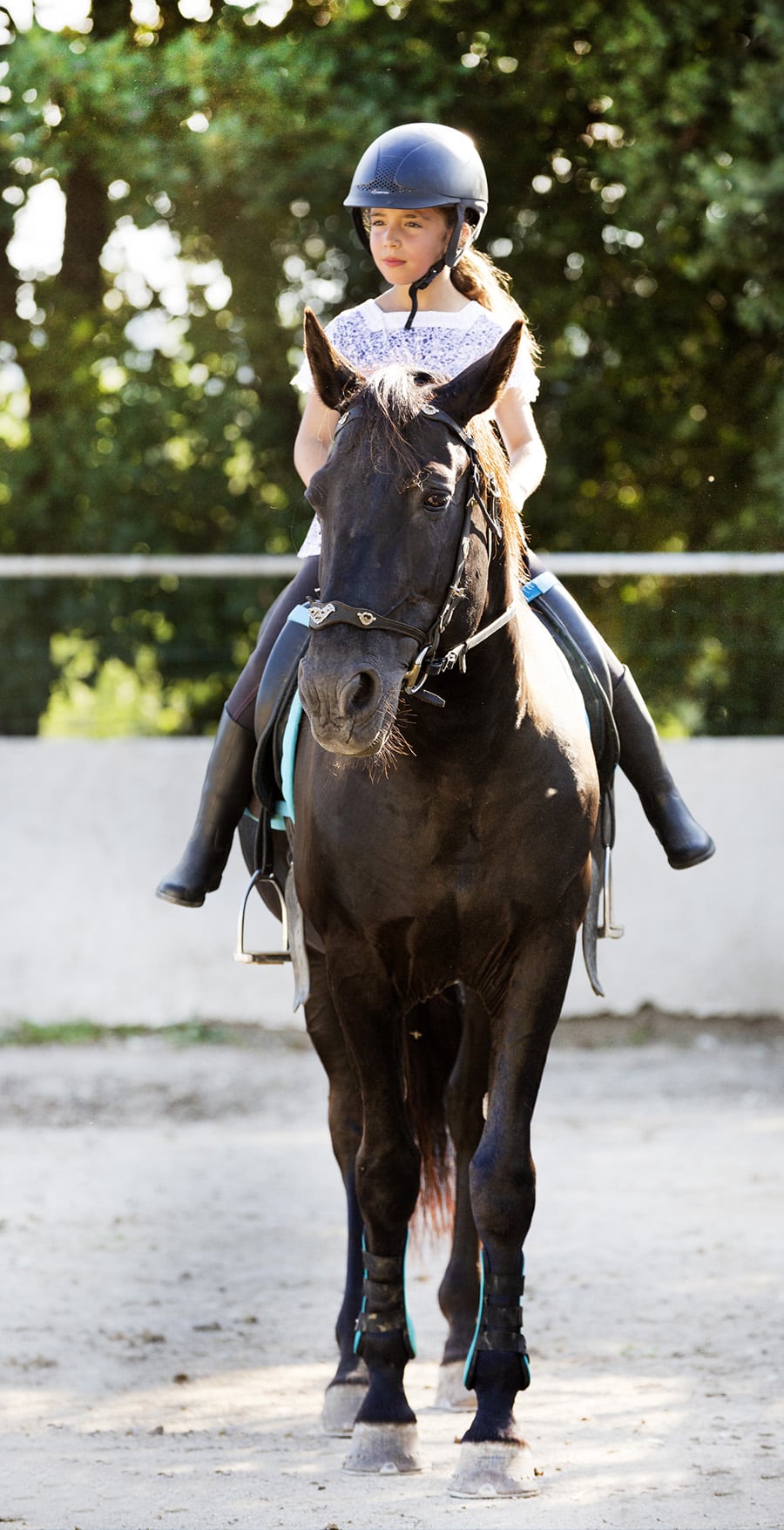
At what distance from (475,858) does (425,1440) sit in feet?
4.58

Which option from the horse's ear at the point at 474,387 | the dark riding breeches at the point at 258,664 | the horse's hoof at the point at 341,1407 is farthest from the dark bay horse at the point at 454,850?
the dark riding breeches at the point at 258,664

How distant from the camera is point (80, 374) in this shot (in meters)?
11.1

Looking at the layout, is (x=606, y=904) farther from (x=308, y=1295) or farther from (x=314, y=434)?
(x=308, y=1295)

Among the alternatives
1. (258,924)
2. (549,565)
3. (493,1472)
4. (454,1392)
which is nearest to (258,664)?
(454,1392)

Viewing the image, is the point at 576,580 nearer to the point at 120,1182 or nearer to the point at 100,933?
the point at 100,933

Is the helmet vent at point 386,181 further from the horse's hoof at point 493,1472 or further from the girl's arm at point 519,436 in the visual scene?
the horse's hoof at point 493,1472

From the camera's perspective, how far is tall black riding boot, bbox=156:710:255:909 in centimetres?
441

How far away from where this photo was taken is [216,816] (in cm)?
448

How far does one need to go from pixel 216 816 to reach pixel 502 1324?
4.94ft

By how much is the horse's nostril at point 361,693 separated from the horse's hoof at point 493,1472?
1.57m

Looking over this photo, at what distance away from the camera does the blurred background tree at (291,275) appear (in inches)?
390

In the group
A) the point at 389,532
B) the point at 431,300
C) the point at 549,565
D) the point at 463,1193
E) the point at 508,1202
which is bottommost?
the point at 463,1193

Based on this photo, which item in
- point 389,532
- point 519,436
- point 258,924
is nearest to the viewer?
point 389,532

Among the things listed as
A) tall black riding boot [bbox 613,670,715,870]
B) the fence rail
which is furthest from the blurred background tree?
tall black riding boot [bbox 613,670,715,870]
